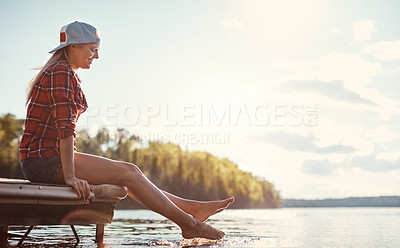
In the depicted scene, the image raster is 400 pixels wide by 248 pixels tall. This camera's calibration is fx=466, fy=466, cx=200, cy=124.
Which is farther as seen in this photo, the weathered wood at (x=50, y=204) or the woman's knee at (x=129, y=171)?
the woman's knee at (x=129, y=171)

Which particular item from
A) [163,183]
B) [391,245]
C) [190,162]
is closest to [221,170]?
[190,162]

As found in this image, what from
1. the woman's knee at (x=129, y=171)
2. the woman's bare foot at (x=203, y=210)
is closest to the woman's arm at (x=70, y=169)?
the woman's knee at (x=129, y=171)

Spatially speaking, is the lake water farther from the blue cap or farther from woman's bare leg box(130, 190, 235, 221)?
the blue cap

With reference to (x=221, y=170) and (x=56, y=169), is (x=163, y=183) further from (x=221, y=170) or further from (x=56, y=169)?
(x=56, y=169)

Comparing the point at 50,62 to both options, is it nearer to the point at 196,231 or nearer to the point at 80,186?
the point at 80,186

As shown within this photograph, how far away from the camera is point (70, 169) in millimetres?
3166

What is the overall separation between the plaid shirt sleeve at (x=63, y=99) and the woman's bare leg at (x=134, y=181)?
0.33 metres

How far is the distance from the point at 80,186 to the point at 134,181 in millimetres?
440

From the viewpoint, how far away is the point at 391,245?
13.2 feet

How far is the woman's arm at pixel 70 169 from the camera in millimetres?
3098

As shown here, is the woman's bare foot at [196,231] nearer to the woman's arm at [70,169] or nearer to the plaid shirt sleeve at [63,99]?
the woman's arm at [70,169]

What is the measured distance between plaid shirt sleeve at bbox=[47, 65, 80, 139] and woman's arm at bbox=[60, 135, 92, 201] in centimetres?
Result: 6

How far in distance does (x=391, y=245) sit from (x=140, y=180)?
224 centimetres

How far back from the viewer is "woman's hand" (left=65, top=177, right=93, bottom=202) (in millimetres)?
3199
